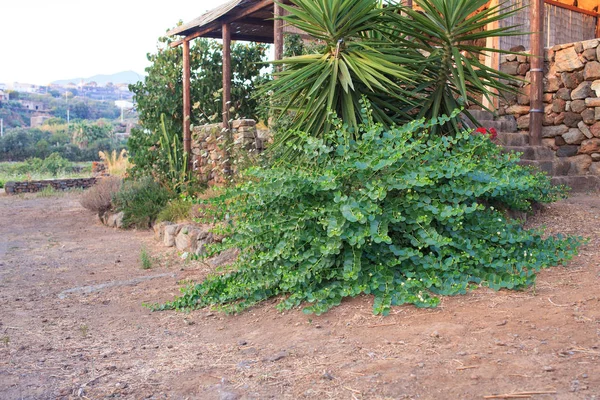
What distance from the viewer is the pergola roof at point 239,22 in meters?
8.37

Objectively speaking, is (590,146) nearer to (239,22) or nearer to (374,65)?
(374,65)

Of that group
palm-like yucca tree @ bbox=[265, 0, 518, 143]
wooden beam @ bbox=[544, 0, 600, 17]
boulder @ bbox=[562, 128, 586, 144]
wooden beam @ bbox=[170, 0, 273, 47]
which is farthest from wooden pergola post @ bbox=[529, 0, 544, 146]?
wooden beam @ bbox=[170, 0, 273, 47]

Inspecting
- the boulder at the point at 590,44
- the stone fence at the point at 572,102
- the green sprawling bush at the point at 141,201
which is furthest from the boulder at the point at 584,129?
the green sprawling bush at the point at 141,201

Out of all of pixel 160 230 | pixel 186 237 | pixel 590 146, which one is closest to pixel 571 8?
pixel 590 146

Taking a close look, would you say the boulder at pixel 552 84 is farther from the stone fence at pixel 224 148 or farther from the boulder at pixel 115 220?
the boulder at pixel 115 220

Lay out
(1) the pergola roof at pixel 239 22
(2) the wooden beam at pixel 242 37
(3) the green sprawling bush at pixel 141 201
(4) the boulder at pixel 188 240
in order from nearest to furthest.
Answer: (4) the boulder at pixel 188 240 → (1) the pergola roof at pixel 239 22 → (3) the green sprawling bush at pixel 141 201 → (2) the wooden beam at pixel 242 37

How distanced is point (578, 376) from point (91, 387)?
7.64 feet

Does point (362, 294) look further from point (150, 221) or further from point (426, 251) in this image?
point (150, 221)

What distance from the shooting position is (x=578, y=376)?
2.44 metres

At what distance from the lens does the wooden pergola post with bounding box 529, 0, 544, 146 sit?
289 inches

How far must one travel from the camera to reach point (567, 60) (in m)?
7.52

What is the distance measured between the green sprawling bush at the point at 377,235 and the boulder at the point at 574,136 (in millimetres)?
3639

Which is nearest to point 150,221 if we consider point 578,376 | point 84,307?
point 84,307

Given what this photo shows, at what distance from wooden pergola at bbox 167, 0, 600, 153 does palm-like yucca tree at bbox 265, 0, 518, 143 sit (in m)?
1.41
